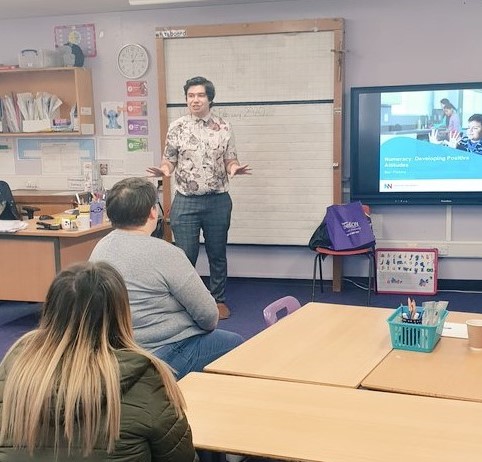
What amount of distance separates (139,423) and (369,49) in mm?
4596

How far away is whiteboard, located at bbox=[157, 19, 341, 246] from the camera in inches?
217

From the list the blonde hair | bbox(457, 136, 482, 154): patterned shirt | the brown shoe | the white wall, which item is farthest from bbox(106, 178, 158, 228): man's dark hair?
bbox(457, 136, 482, 154): patterned shirt

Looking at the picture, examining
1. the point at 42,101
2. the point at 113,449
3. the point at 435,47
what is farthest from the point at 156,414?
the point at 42,101

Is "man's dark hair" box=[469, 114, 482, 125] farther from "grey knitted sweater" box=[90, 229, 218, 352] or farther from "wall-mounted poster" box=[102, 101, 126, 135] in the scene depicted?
"grey knitted sweater" box=[90, 229, 218, 352]

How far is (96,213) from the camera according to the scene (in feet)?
15.5

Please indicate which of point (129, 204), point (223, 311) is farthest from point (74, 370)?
point (223, 311)

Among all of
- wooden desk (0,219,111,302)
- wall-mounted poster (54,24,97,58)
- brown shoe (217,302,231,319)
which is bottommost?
brown shoe (217,302,231,319)

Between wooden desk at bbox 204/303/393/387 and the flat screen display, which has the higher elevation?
the flat screen display

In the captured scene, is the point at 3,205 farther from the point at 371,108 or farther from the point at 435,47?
the point at 435,47

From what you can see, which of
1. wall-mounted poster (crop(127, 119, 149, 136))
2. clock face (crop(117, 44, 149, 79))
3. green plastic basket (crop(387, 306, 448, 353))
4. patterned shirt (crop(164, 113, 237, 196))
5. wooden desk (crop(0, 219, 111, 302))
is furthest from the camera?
wall-mounted poster (crop(127, 119, 149, 136))

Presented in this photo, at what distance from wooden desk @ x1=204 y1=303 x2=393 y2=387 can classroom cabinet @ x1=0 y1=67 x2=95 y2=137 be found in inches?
150

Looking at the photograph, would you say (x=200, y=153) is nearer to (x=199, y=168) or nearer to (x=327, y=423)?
(x=199, y=168)

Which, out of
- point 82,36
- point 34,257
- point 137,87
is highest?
point 82,36

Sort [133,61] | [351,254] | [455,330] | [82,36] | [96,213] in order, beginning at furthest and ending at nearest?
[82,36] < [133,61] < [351,254] < [96,213] < [455,330]
